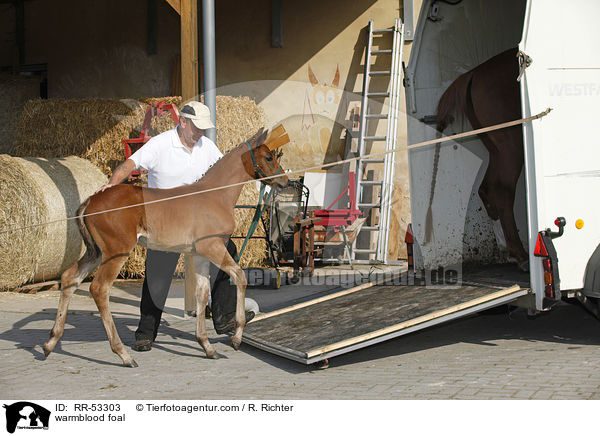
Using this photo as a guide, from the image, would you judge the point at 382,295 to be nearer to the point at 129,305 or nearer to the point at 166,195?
the point at 166,195

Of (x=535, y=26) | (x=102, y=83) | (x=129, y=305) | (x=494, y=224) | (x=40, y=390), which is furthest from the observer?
(x=102, y=83)

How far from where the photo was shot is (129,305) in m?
7.11

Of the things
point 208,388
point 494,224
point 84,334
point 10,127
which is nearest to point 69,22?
point 10,127

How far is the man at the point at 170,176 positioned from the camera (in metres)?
4.97

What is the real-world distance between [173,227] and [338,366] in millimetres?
1463

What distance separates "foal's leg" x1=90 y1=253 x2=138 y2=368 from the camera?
14.8 feet

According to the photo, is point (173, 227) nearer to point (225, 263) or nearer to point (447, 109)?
point (225, 263)

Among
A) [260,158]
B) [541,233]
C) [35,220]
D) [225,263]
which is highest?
[260,158]

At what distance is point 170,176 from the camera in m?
5.09

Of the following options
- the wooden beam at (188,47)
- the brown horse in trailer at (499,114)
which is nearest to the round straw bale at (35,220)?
the wooden beam at (188,47)

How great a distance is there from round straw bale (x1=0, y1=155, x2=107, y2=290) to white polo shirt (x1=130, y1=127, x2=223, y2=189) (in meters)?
3.00

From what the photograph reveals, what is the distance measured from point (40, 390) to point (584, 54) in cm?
404
